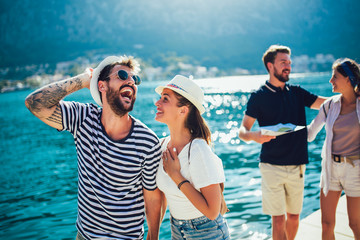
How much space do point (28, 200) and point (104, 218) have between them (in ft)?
34.9

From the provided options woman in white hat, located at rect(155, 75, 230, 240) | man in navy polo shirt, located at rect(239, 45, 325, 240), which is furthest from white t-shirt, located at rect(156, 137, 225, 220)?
man in navy polo shirt, located at rect(239, 45, 325, 240)

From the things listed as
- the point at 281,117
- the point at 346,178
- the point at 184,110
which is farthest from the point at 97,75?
the point at 346,178

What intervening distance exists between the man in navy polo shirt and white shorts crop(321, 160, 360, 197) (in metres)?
0.49

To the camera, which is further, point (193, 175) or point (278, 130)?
point (278, 130)

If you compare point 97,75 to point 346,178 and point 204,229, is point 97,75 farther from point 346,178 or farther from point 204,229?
point 346,178

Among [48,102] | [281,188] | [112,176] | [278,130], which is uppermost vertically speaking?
[48,102]

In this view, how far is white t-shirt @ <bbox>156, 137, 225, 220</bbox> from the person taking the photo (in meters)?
2.30

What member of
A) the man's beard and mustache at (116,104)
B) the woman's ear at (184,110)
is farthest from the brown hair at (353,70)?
the man's beard and mustache at (116,104)

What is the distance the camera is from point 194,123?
2.70 meters

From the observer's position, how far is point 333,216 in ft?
11.7

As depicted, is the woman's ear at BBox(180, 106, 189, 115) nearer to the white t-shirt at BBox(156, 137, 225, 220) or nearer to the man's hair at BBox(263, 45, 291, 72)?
the white t-shirt at BBox(156, 137, 225, 220)

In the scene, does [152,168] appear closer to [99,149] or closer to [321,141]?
[99,149]

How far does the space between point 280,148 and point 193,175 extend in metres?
2.10

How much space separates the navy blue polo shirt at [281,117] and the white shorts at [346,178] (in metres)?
0.48
